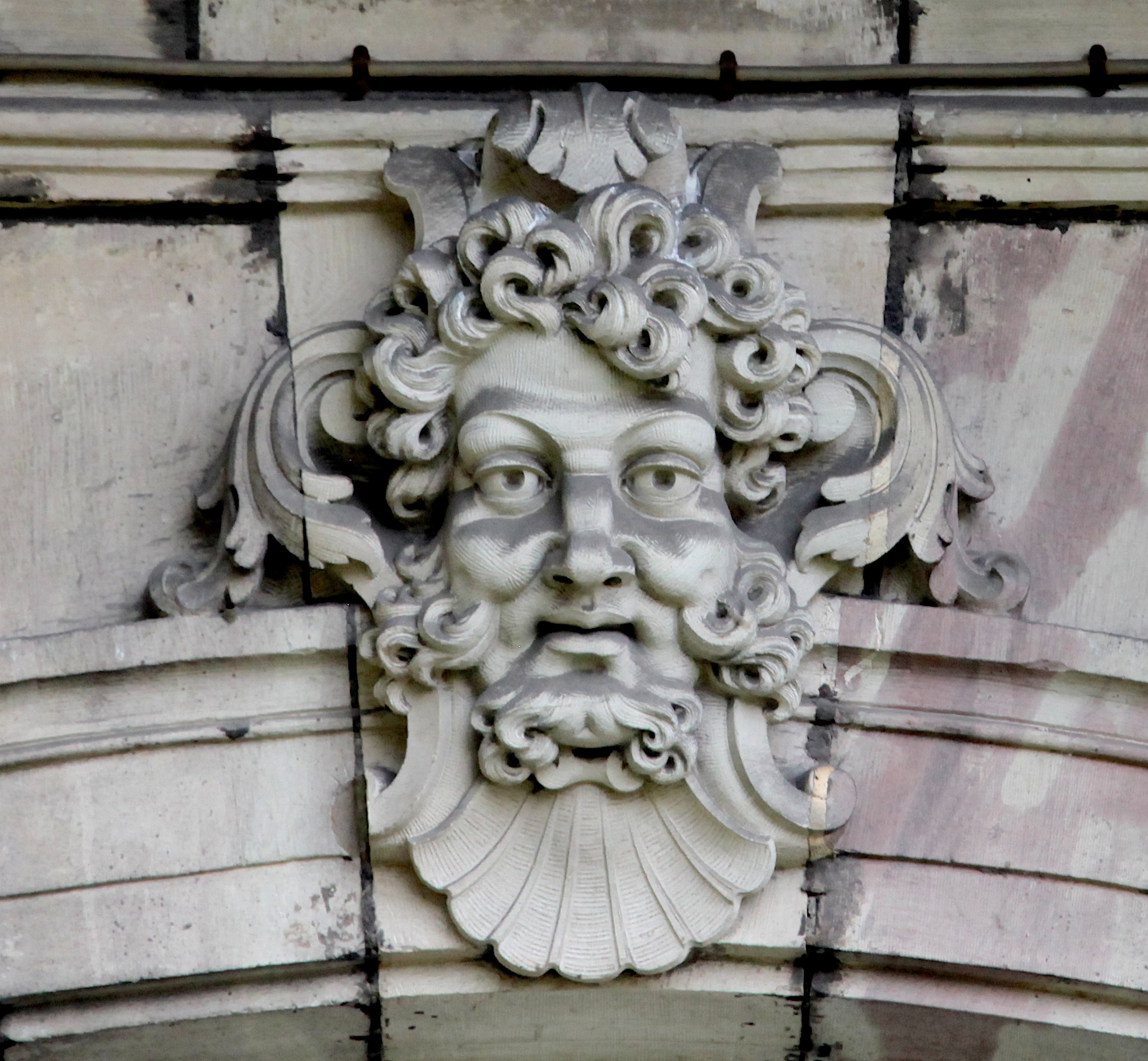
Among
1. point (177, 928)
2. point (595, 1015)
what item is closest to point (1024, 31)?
point (595, 1015)

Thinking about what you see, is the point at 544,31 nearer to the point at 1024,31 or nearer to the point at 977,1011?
the point at 1024,31

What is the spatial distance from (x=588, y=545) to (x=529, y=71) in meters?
0.63

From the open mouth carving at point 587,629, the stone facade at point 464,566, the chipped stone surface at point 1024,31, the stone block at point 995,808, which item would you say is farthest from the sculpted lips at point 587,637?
the chipped stone surface at point 1024,31

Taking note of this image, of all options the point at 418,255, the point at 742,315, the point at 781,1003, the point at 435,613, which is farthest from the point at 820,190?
the point at 781,1003

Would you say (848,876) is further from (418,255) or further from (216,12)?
(216,12)

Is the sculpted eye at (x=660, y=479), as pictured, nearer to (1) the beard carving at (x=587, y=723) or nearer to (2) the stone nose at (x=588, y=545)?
(2) the stone nose at (x=588, y=545)

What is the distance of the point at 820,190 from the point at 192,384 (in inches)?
29.3

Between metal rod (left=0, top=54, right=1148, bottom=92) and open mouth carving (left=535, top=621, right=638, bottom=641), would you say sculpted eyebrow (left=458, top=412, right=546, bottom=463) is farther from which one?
metal rod (left=0, top=54, right=1148, bottom=92)

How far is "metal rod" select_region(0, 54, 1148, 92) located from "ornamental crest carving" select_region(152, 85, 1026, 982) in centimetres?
14

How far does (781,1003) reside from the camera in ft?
7.93

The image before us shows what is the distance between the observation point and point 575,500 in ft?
7.47

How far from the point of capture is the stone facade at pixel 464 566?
2375 millimetres

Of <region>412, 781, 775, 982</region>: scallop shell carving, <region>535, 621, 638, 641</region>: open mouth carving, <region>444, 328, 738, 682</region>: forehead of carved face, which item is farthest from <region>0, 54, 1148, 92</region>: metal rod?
<region>412, 781, 775, 982</region>: scallop shell carving

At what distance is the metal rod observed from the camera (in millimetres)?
2555
